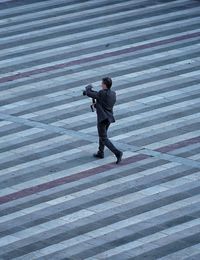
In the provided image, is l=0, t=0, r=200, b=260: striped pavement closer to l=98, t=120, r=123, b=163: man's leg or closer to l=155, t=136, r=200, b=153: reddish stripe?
l=155, t=136, r=200, b=153: reddish stripe

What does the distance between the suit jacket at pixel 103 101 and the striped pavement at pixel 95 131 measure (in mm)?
917

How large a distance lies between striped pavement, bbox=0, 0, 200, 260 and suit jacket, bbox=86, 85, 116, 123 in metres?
0.92

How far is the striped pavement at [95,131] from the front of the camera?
Result: 16719 mm

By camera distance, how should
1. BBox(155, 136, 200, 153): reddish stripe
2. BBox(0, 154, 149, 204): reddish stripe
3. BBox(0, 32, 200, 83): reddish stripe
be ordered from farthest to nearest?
BBox(0, 32, 200, 83): reddish stripe → BBox(155, 136, 200, 153): reddish stripe → BBox(0, 154, 149, 204): reddish stripe

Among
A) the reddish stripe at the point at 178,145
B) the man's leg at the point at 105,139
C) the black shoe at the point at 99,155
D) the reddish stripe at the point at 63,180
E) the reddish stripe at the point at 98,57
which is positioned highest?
the reddish stripe at the point at 98,57

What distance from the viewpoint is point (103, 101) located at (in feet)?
63.6

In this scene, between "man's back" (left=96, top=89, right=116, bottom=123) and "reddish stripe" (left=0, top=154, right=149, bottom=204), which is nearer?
"reddish stripe" (left=0, top=154, right=149, bottom=204)

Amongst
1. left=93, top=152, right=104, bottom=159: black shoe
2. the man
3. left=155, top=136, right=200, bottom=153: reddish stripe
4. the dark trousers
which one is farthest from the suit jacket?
left=155, top=136, right=200, bottom=153: reddish stripe

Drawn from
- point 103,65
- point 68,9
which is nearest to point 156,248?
point 103,65

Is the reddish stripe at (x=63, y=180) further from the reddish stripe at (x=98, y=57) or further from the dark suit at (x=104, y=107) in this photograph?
the reddish stripe at (x=98, y=57)

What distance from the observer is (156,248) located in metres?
16.1

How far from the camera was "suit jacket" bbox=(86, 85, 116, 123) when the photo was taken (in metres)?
19.3

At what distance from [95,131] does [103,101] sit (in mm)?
2103

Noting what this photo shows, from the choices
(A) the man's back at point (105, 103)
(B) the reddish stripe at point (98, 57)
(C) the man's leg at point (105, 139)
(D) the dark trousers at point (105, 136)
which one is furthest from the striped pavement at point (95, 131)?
(A) the man's back at point (105, 103)
